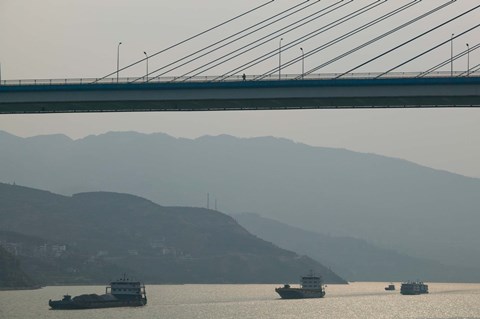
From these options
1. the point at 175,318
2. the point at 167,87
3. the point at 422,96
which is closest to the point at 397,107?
the point at 422,96

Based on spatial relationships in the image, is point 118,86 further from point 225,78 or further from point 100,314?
point 100,314

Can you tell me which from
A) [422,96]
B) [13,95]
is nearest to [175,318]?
[13,95]

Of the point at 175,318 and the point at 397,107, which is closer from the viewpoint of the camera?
the point at 397,107

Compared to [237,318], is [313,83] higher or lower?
higher

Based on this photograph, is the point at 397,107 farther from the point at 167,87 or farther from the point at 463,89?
the point at 167,87

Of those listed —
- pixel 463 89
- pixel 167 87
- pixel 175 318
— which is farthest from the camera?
pixel 175 318

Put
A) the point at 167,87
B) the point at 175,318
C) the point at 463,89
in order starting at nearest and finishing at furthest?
the point at 463,89 → the point at 167,87 → the point at 175,318
